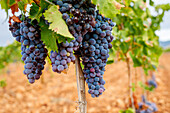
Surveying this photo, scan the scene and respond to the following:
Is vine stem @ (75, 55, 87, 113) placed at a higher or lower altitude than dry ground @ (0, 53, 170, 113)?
higher

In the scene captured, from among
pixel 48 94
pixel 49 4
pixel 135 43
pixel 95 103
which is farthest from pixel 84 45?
pixel 48 94

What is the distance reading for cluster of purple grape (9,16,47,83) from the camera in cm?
104

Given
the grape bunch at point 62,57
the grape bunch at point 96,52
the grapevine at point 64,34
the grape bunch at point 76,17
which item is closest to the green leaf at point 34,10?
the grapevine at point 64,34

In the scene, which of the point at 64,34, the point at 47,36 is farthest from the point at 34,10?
the point at 64,34

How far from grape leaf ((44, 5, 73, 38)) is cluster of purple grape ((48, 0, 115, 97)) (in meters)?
0.03

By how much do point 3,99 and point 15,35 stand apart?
6.14 meters

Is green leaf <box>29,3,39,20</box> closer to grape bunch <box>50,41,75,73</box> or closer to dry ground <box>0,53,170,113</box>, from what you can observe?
grape bunch <box>50,41,75,73</box>

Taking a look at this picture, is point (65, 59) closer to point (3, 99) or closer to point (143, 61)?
point (143, 61)

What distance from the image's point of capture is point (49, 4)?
3.30 ft

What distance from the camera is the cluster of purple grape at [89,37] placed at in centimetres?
98

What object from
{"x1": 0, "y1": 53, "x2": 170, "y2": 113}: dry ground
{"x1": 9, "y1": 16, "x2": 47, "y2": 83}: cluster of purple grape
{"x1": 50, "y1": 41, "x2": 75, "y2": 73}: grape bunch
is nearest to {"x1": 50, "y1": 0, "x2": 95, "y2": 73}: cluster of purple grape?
{"x1": 50, "y1": 41, "x2": 75, "y2": 73}: grape bunch

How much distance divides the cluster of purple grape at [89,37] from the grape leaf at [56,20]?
0.03 m

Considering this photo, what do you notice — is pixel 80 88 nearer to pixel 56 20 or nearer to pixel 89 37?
pixel 89 37

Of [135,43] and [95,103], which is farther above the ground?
[135,43]
